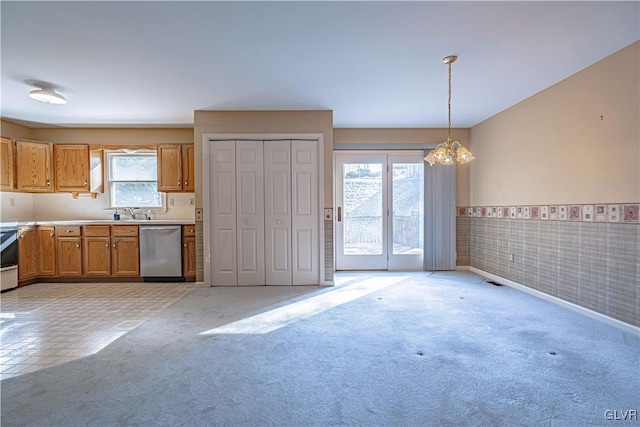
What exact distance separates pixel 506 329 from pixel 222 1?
353 centimetres

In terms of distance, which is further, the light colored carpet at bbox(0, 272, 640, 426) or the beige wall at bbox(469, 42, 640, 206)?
the beige wall at bbox(469, 42, 640, 206)

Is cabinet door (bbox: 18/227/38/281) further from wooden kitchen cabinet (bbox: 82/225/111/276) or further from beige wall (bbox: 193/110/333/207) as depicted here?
beige wall (bbox: 193/110/333/207)

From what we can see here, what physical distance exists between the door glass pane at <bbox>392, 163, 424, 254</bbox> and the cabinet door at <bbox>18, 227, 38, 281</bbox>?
5.77 meters

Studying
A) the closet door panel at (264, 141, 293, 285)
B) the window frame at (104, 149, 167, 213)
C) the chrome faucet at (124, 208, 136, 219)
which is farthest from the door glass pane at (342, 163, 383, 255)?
the chrome faucet at (124, 208, 136, 219)

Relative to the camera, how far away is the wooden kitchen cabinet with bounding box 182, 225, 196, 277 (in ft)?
15.3

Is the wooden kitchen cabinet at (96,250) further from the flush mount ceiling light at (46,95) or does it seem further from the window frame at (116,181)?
the flush mount ceiling light at (46,95)

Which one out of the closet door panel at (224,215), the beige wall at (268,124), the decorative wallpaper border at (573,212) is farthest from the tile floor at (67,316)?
the decorative wallpaper border at (573,212)

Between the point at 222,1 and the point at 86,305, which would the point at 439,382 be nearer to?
the point at 222,1

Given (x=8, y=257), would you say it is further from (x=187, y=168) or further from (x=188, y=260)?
(x=187, y=168)

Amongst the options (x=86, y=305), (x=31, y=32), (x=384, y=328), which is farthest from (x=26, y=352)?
(x=384, y=328)

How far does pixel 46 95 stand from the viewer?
3.42m

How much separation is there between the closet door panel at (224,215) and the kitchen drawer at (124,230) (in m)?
1.37

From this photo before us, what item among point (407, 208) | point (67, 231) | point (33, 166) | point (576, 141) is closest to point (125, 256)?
point (67, 231)

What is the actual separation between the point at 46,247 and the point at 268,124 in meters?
3.98
